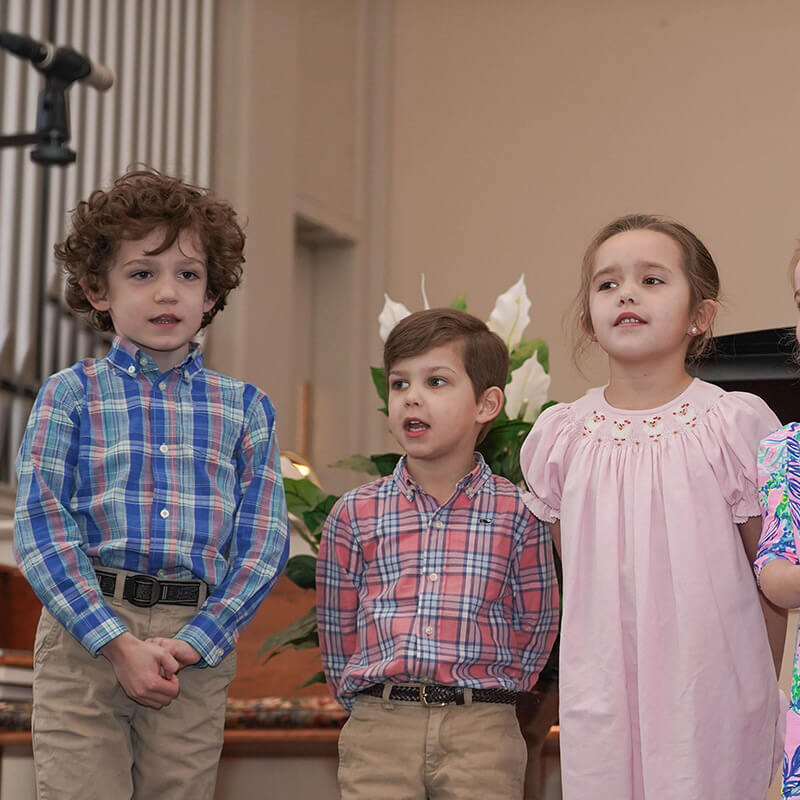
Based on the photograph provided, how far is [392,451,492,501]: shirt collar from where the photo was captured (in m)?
1.94

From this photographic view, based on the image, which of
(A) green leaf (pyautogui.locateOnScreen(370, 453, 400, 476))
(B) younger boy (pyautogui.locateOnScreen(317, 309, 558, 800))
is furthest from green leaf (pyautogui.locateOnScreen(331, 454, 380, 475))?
(B) younger boy (pyautogui.locateOnScreen(317, 309, 558, 800))

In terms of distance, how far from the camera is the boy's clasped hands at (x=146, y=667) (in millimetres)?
1650

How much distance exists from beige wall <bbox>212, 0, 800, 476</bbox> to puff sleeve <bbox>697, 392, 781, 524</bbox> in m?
3.51

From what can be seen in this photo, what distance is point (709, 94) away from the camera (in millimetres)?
5621

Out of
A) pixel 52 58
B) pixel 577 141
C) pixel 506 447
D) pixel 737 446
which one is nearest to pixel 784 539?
pixel 737 446

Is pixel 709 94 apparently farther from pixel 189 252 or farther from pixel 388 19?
pixel 189 252

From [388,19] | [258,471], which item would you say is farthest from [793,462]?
[388,19]

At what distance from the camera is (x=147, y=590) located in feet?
5.70

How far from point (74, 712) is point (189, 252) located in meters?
0.64

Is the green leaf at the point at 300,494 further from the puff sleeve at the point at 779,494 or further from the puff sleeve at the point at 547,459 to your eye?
the puff sleeve at the point at 779,494

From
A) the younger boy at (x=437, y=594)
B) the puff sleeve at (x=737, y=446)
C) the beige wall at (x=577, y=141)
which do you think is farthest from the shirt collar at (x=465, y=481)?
the beige wall at (x=577, y=141)

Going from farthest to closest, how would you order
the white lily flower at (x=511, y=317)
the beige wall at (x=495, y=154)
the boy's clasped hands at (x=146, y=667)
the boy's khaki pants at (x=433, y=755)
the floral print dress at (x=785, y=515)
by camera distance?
the beige wall at (x=495, y=154)
the white lily flower at (x=511, y=317)
the boy's khaki pants at (x=433, y=755)
the boy's clasped hands at (x=146, y=667)
the floral print dress at (x=785, y=515)

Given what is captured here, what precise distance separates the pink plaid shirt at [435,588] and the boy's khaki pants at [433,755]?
0.15ft

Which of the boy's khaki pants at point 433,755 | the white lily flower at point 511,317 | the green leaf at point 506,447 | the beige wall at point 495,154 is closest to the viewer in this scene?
the boy's khaki pants at point 433,755
